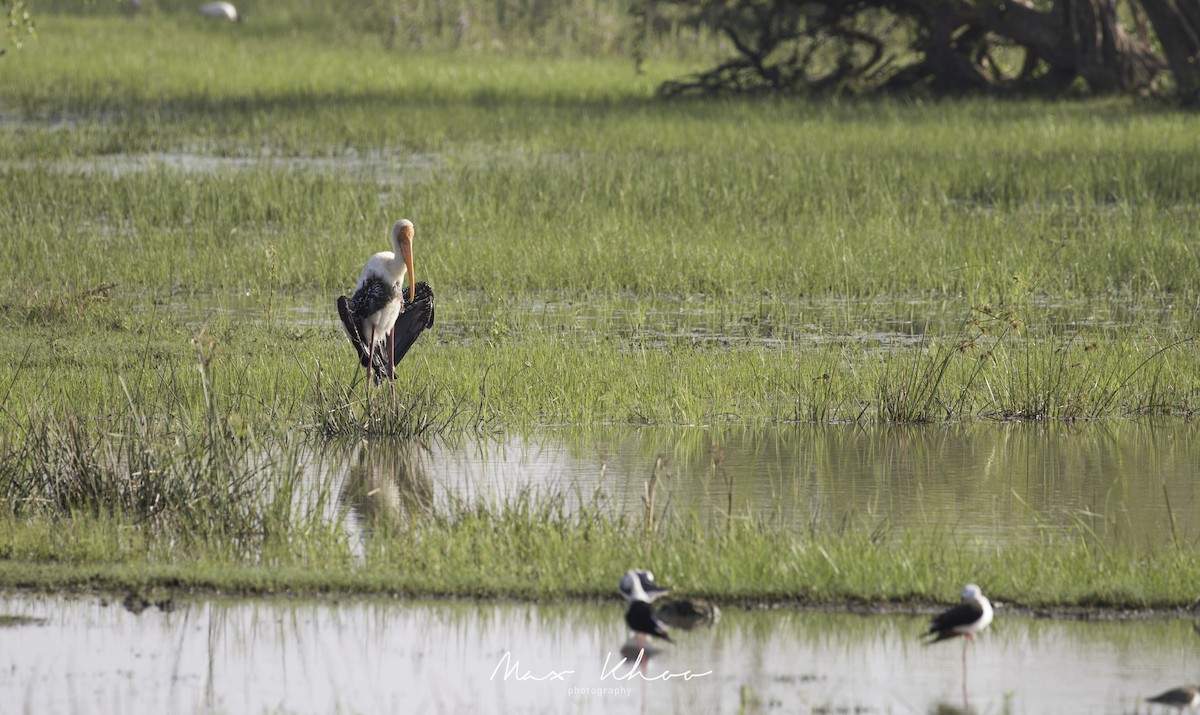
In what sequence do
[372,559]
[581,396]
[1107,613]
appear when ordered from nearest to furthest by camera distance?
[1107,613] < [372,559] < [581,396]

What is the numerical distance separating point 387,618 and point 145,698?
1002mm

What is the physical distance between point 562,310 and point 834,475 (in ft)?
15.5

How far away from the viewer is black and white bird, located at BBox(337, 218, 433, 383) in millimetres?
9914

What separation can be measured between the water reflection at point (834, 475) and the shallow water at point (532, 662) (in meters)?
0.89

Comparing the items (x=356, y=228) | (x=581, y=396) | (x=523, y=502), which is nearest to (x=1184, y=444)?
(x=581, y=396)

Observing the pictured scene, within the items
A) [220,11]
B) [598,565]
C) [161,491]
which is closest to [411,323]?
[161,491]

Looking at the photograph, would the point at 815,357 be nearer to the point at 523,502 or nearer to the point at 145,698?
the point at 523,502

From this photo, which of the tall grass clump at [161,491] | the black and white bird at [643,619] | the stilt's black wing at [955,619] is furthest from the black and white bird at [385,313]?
the stilt's black wing at [955,619]

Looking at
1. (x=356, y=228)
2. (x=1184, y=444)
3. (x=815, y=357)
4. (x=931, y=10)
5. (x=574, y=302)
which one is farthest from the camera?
(x=931, y=10)

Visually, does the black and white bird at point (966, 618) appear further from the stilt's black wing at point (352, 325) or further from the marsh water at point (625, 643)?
the stilt's black wing at point (352, 325)

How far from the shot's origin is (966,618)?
5.51 meters

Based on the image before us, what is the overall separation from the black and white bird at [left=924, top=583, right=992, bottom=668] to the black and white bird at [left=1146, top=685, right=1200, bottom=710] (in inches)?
22.6

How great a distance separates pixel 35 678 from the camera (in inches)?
225

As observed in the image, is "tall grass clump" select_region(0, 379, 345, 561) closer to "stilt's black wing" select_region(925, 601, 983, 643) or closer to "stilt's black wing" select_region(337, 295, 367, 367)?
"stilt's black wing" select_region(337, 295, 367, 367)
